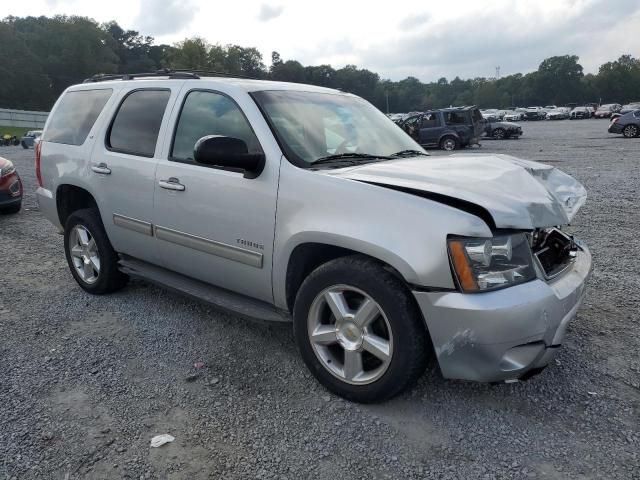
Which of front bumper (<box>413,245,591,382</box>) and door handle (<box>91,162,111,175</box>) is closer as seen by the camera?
front bumper (<box>413,245,591,382</box>)

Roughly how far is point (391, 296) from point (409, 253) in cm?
24

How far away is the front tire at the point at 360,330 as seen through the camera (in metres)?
2.56

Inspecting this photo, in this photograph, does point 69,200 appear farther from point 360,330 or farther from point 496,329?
point 496,329

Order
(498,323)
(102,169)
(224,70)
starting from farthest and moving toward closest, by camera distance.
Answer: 1. (224,70)
2. (102,169)
3. (498,323)

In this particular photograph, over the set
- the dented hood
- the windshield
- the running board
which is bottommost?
the running board

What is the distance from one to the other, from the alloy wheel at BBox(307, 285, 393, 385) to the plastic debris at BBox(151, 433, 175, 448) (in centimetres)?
89

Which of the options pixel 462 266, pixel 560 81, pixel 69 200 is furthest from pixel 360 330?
pixel 560 81

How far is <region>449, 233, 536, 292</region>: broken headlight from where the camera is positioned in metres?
2.41

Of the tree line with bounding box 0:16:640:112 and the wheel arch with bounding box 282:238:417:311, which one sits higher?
the tree line with bounding box 0:16:640:112

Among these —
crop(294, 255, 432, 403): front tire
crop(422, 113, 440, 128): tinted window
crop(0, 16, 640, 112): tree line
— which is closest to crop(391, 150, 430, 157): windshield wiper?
crop(294, 255, 432, 403): front tire

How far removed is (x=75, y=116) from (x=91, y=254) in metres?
1.29

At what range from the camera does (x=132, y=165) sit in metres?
3.93

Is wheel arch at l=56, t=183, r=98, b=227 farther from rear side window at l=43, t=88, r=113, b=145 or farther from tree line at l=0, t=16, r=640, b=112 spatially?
tree line at l=0, t=16, r=640, b=112

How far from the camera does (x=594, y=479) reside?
224cm
